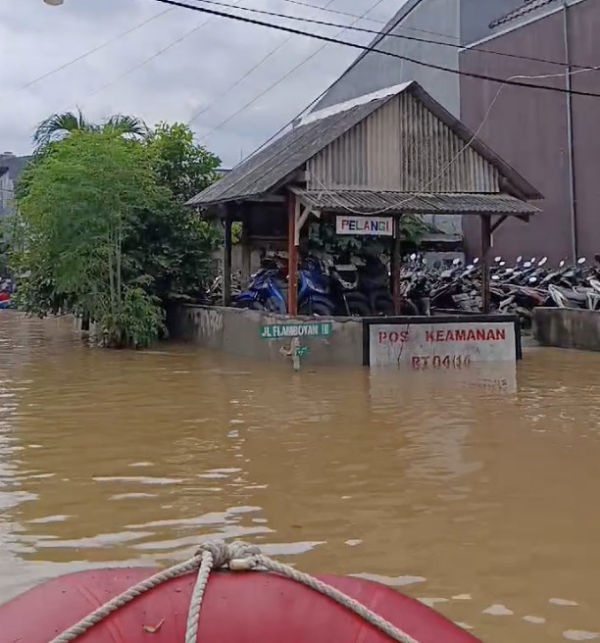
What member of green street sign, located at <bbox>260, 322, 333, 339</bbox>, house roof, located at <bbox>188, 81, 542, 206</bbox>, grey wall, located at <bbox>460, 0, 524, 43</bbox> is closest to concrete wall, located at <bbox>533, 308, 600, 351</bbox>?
house roof, located at <bbox>188, 81, 542, 206</bbox>

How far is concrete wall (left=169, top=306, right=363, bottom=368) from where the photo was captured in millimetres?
15898

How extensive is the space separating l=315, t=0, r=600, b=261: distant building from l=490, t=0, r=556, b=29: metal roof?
5cm

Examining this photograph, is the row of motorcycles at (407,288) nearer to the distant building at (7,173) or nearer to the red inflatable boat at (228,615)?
the red inflatable boat at (228,615)

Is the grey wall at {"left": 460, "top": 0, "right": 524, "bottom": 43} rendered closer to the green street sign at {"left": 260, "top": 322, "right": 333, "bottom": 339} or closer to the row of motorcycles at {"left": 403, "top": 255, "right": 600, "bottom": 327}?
the row of motorcycles at {"left": 403, "top": 255, "right": 600, "bottom": 327}

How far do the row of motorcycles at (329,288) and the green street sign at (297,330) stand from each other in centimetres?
289

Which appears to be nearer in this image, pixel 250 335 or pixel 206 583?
pixel 206 583

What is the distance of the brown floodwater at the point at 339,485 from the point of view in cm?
526

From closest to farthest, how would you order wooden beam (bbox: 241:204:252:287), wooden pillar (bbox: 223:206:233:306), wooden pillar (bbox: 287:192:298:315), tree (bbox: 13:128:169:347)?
wooden pillar (bbox: 287:192:298:315)
tree (bbox: 13:128:169:347)
wooden beam (bbox: 241:204:252:287)
wooden pillar (bbox: 223:206:233:306)

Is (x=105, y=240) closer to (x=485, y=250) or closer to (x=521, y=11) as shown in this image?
(x=485, y=250)

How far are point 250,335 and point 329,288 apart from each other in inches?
80.8

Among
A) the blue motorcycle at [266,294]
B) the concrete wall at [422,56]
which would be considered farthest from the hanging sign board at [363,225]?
the concrete wall at [422,56]

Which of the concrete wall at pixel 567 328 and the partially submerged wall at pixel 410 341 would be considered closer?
the partially submerged wall at pixel 410 341

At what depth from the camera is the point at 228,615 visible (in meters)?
2.62

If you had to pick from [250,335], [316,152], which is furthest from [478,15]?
[250,335]
